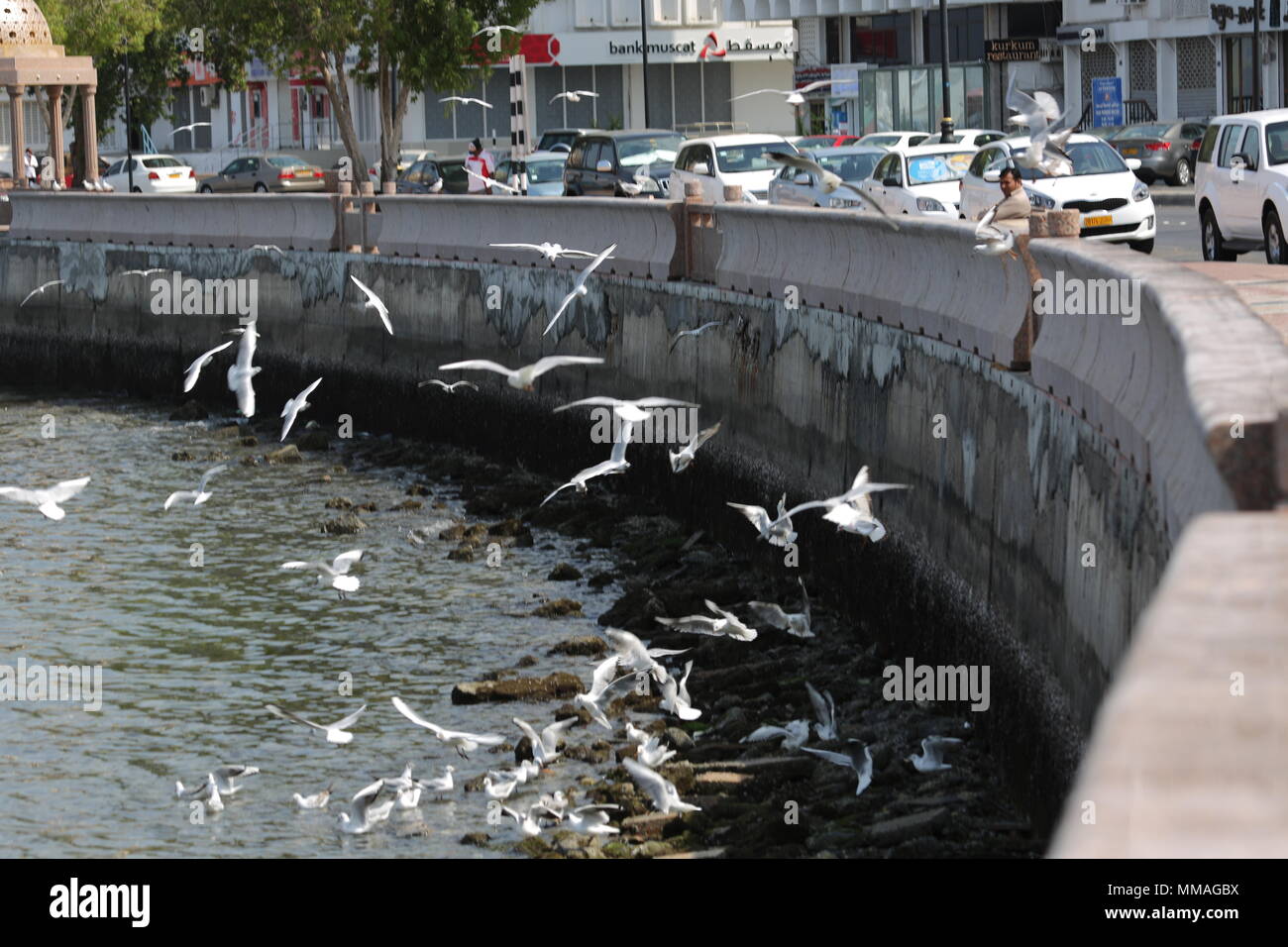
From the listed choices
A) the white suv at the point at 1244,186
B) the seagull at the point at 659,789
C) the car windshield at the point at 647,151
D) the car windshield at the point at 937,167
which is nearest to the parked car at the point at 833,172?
the car windshield at the point at 937,167

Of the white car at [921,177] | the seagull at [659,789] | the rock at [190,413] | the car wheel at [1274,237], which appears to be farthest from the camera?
the rock at [190,413]

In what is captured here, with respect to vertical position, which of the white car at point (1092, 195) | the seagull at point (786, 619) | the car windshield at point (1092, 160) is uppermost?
the car windshield at point (1092, 160)

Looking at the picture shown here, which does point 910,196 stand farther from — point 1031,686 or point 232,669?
point 1031,686

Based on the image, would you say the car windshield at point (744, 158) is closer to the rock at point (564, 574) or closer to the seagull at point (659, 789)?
the rock at point (564, 574)

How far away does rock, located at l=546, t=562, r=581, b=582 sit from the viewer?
58.0 feet

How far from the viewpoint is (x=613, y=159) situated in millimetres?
36812

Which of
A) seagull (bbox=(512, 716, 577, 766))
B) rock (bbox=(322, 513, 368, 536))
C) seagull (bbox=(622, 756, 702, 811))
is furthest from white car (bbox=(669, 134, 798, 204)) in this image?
seagull (bbox=(622, 756, 702, 811))

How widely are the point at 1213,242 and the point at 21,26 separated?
82.6ft

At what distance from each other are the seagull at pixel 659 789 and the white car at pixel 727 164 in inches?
870

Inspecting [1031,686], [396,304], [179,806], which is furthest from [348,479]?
[1031,686]

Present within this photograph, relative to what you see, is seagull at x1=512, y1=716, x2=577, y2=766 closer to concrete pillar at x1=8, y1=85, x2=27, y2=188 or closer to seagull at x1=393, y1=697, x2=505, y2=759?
seagull at x1=393, y1=697, x2=505, y2=759

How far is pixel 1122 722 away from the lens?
305cm

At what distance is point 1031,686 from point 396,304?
17.3 meters

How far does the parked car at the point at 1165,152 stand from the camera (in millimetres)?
48031
